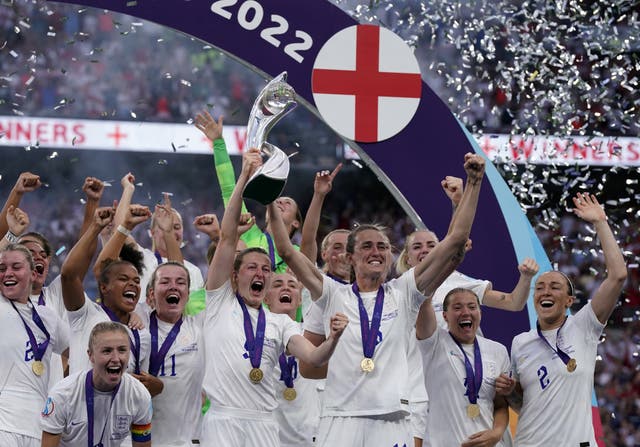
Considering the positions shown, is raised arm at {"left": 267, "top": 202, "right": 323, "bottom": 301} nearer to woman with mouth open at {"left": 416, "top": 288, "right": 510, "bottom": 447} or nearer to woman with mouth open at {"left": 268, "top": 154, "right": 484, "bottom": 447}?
woman with mouth open at {"left": 268, "top": 154, "right": 484, "bottom": 447}

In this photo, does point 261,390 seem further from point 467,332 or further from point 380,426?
point 467,332

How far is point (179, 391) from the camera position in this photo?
6812 mm

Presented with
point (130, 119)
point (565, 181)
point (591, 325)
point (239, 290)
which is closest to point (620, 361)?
point (565, 181)

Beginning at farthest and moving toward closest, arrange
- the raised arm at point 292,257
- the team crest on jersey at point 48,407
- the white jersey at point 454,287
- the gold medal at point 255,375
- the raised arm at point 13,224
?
the white jersey at point 454,287 → the raised arm at point 13,224 → the gold medal at point 255,375 → the raised arm at point 292,257 → the team crest on jersey at point 48,407

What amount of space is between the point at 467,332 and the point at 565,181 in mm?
3139

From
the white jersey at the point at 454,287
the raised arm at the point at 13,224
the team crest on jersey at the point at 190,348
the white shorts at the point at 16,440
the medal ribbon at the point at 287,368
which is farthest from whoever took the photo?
the white jersey at the point at 454,287

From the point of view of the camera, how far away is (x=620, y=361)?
50.9 feet

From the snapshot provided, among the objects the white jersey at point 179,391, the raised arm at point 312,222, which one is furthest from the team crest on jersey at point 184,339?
the raised arm at point 312,222

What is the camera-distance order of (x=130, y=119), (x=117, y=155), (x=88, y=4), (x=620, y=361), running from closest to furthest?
(x=88, y=4) < (x=620, y=361) < (x=130, y=119) < (x=117, y=155)

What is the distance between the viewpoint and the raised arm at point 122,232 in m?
7.09

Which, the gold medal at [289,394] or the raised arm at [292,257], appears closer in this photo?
the raised arm at [292,257]

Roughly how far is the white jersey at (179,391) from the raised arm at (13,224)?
4.13 feet

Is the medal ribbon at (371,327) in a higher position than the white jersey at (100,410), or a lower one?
higher

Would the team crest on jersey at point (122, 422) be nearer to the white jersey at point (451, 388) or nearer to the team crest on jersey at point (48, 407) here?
the team crest on jersey at point (48, 407)
